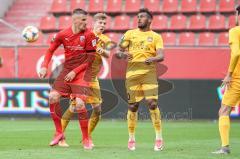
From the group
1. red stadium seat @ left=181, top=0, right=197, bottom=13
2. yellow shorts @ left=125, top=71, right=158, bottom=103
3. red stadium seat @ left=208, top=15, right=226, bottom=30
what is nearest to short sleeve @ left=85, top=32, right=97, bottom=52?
yellow shorts @ left=125, top=71, right=158, bottom=103

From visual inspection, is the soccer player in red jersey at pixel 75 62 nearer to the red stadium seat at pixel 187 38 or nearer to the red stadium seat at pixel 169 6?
the red stadium seat at pixel 187 38

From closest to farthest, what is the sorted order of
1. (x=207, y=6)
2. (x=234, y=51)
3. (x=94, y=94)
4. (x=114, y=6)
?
1. (x=234, y=51)
2. (x=94, y=94)
3. (x=207, y=6)
4. (x=114, y=6)

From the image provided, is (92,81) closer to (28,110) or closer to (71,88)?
(71,88)

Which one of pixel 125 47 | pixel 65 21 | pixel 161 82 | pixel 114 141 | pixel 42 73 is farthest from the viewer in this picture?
pixel 65 21

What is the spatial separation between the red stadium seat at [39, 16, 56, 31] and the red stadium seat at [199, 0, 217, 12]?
516 cm

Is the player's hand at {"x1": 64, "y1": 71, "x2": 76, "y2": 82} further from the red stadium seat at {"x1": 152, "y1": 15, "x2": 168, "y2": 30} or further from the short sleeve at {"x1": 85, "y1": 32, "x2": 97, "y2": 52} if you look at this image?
the red stadium seat at {"x1": 152, "y1": 15, "x2": 168, "y2": 30}

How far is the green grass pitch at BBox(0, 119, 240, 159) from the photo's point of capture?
9.98 m

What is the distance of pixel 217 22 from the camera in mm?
22891

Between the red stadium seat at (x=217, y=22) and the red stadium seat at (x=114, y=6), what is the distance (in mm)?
3411

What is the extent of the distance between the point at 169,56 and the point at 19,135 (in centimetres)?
651

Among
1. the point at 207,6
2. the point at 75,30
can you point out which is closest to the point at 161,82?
the point at 207,6

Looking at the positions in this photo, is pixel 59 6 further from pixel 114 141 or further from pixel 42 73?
pixel 42 73

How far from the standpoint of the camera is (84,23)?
36.7ft

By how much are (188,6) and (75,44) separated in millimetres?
13060
